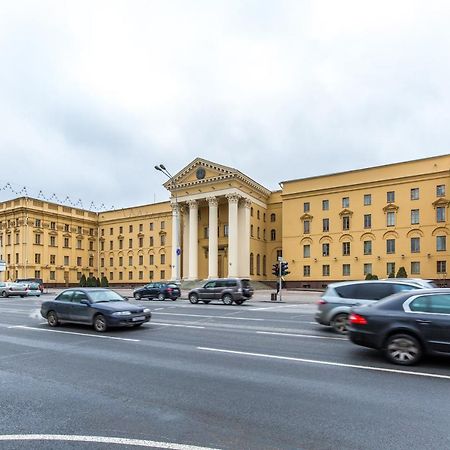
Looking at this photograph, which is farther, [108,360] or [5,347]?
[5,347]

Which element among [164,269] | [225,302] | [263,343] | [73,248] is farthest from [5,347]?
[73,248]

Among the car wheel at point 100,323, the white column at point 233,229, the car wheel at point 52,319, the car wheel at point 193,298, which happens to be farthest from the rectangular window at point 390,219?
the car wheel at point 52,319

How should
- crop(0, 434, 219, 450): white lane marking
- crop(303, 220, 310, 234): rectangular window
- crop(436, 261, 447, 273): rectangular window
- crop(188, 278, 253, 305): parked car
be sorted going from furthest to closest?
crop(303, 220, 310, 234): rectangular window < crop(436, 261, 447, 273): rectangular window < crop(188, 278, 253, 305): parked car < crop(0, 434, 219, 450): white lane marking

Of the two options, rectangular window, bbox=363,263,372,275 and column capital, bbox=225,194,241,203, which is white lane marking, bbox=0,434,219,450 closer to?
rectangular window, bbox=363,263,372,275

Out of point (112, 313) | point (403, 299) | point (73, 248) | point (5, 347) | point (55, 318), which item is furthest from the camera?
point (73, 248)

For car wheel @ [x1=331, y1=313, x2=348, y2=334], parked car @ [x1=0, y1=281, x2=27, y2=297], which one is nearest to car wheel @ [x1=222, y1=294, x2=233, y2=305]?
car wheel @ [x1=331, y1=313, x2=348, y2=334]

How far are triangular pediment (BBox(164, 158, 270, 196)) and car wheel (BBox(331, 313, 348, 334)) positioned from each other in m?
43.7

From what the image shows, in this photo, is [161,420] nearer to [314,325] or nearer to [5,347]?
[5,347]

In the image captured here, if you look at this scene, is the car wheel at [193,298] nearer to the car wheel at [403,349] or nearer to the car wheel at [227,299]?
the car wheel at [227,299]

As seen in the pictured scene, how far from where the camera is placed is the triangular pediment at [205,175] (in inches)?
2196

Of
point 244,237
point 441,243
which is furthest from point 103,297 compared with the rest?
point 244,237

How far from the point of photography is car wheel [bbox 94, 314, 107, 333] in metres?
12.8

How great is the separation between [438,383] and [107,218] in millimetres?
73808

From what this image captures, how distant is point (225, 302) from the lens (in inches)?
1058
